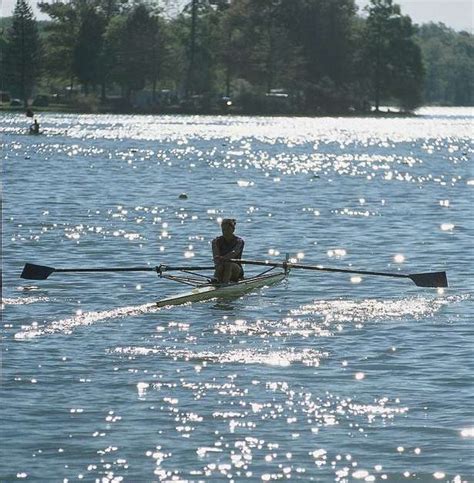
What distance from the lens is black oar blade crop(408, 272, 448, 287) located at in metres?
32.6

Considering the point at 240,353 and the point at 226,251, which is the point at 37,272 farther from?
the point at 240,353

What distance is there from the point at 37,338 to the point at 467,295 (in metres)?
11.1

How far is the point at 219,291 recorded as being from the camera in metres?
31.5

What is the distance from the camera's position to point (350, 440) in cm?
1950

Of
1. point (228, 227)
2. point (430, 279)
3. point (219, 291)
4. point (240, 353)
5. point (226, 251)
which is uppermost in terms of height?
point (228, 227)

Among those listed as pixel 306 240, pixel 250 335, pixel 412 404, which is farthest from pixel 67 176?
pixel 412 404

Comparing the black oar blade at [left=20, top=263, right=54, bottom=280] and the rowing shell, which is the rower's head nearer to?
the rowing shell

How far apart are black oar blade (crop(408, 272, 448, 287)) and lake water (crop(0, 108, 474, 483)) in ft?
1.12

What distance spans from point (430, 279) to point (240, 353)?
28.6ft

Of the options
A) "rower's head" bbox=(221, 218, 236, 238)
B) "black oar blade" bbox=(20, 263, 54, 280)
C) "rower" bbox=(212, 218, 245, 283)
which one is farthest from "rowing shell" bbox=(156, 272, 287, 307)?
"black oar blade" bbox=(20, 263, 54, 280)

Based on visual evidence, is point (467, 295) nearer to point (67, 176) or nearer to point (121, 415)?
point (121, 415)

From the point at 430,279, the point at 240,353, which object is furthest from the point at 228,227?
the point at 240,353

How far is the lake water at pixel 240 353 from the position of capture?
18812mm

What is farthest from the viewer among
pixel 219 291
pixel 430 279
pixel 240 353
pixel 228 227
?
pixel 430 279
